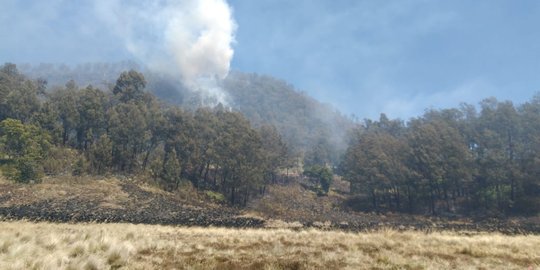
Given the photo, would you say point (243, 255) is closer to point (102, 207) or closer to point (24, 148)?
point (102, 207)

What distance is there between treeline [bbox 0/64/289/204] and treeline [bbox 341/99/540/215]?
25747mm

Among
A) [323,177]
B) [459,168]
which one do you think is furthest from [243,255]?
[323,177]

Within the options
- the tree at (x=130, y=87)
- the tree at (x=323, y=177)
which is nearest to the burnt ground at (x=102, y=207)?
the tree at (x=130, y=87)

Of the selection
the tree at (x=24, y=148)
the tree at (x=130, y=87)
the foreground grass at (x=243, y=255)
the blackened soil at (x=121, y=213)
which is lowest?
the blackened soil at (x=121, y=213)

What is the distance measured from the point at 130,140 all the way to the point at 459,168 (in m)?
61.7

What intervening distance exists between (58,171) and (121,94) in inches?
1220

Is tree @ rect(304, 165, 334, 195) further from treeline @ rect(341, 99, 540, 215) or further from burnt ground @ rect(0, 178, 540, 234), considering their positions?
burnt ground @ rect(0, 178, 540, 234)

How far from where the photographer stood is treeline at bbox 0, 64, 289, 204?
59.0 meters

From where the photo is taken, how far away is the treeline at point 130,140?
5900cm

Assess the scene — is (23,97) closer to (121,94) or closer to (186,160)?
(121,94)

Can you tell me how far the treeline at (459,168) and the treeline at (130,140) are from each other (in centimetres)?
2575

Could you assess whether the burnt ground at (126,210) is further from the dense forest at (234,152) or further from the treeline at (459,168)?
the treeline at (459,168)

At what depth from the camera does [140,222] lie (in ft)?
109

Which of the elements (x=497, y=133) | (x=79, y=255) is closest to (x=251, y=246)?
(x=79, y=255)
